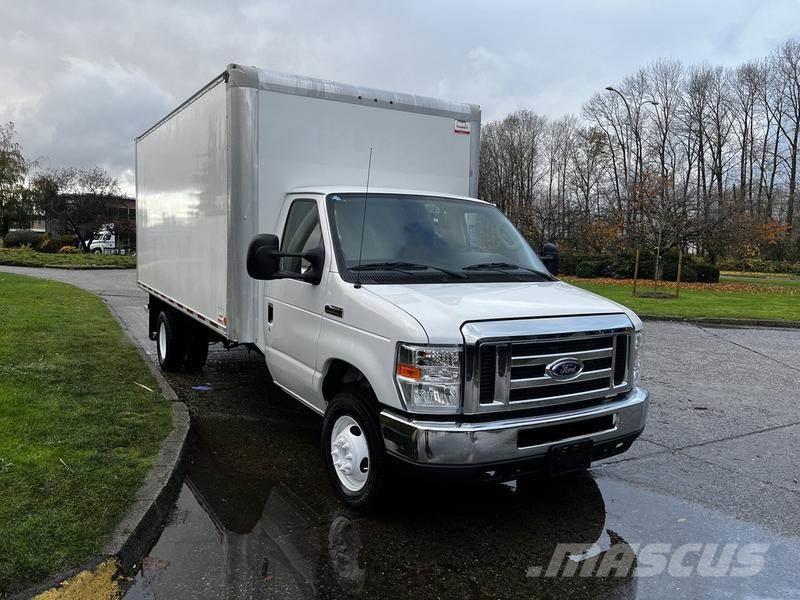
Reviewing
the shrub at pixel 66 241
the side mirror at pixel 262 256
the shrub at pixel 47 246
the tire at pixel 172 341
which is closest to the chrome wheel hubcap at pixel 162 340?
the tire at pixel 172 341

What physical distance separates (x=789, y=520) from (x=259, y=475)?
3820 millimetres

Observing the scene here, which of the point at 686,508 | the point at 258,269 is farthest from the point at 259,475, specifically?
the point at 686,508

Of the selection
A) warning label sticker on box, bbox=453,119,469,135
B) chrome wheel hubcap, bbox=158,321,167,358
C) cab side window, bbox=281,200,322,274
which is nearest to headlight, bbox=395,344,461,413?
cab side window, bbox=281,200,322,274

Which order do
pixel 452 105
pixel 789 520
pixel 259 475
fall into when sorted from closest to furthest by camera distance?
1. pixel 789 520
2. pixel 259 475
3. pixel 452 105

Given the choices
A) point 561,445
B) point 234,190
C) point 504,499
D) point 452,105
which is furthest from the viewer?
point 452,105

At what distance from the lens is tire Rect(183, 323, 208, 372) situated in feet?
25.8

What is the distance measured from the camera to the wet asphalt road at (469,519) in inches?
135

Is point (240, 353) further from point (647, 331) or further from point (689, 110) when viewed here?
point (689, 110)

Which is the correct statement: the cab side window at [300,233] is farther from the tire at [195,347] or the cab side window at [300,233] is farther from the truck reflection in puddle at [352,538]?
the tire at [195,347]

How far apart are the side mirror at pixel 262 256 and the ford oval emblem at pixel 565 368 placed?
2010 millimetres

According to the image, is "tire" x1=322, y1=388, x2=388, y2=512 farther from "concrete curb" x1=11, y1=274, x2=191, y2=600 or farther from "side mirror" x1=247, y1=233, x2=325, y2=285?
"concrete curb" x1=11, y1=274, x2=191, y2=600

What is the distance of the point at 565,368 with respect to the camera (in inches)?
150

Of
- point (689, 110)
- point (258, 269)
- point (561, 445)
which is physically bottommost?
point (561, 445)

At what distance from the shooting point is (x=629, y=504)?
4.50 m
